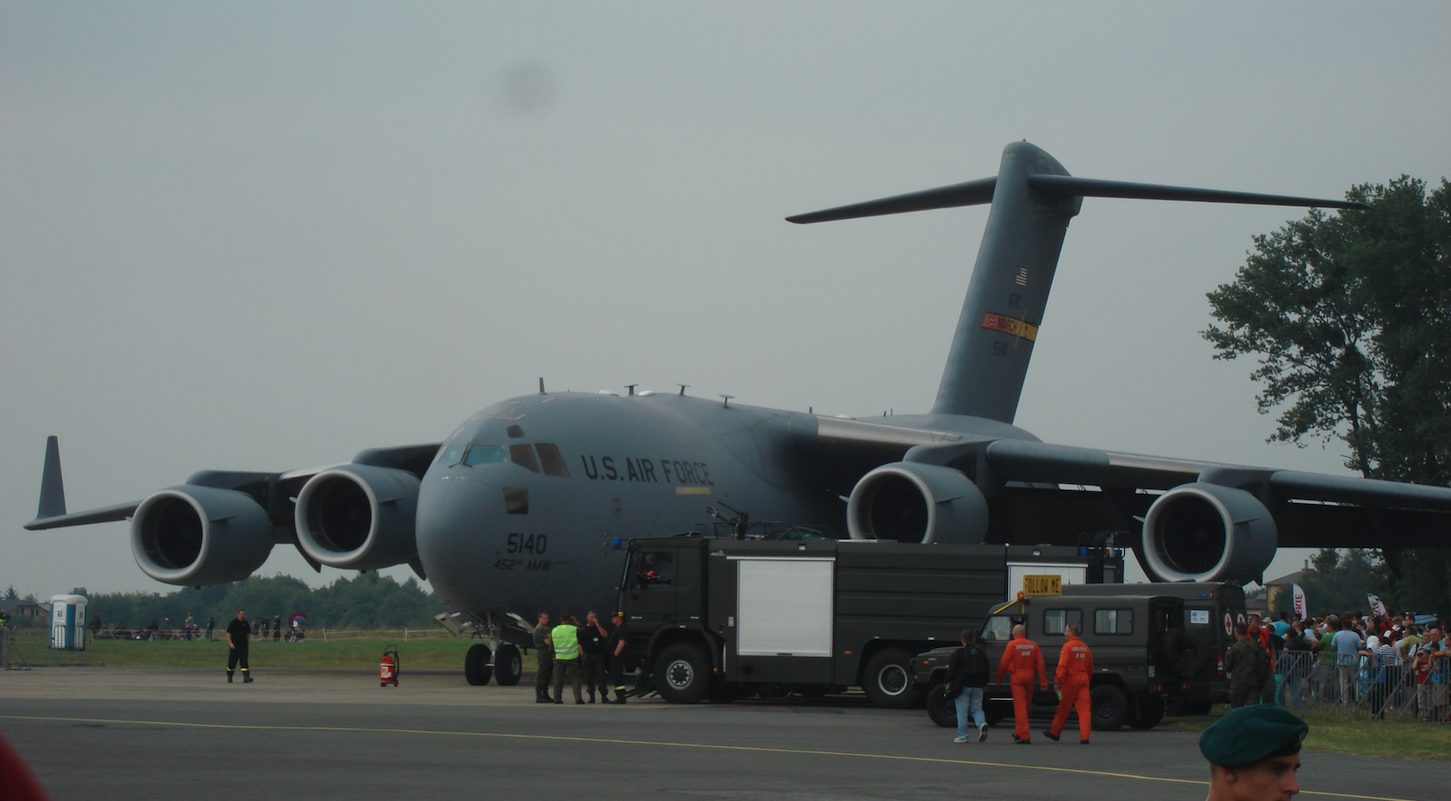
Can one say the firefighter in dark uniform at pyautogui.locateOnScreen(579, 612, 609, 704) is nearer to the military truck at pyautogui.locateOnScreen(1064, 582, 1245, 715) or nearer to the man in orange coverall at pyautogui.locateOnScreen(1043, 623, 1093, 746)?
the military truck at pyautogui.locateOnScreen(1064, 582, 1245, 715)

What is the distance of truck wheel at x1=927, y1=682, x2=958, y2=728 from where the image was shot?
609 inches

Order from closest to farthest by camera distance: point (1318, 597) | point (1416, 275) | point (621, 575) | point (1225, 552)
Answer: point (1225, 552), point (621, 575), point (1416, 275), point (1318, 597)

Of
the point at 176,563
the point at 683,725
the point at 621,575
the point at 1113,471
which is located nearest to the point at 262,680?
the point at 176,563

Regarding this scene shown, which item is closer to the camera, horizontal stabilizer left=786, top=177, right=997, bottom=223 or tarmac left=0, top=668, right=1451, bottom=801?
tarmac left=0, top=668, right=1451, bottom=801

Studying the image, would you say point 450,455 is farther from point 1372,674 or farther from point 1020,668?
point 1372,674

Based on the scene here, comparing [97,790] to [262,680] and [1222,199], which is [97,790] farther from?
[1222,199]

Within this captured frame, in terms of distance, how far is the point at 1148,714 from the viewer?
16109mm

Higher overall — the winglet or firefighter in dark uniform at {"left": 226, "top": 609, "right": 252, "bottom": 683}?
the winglet

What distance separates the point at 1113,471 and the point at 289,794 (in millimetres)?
15392

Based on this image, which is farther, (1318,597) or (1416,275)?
(1318,597)

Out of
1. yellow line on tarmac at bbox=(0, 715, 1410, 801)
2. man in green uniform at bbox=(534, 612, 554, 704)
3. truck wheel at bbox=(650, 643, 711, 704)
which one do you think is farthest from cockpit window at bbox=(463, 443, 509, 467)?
yellow line on tarmac at bbox=(0, 715, 1410, 801)

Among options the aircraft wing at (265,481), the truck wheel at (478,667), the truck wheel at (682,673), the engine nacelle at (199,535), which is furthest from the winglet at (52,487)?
the truck wheel at (682,673)

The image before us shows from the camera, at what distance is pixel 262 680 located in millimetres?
23328

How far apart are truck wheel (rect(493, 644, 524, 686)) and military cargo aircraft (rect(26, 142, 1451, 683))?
55 millimetres
